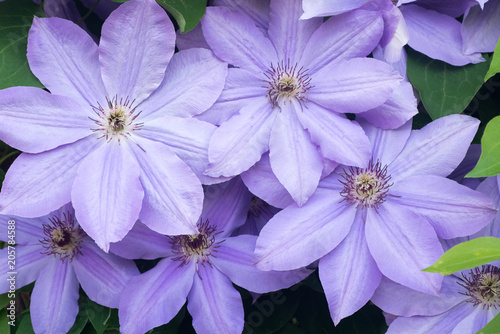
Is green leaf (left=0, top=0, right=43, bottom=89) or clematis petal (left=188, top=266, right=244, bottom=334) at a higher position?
green leaf (left=0, top=0, right=43, bottom=89)

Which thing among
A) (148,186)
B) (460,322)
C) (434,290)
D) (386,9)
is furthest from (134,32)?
(460,322)

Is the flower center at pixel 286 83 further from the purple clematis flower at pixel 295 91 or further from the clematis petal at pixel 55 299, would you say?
the clematis petal at pixel 55 299

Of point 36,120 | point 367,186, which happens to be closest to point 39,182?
point 36,120

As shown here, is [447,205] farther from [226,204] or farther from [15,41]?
[15,41]

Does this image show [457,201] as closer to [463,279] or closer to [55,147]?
[463,279]

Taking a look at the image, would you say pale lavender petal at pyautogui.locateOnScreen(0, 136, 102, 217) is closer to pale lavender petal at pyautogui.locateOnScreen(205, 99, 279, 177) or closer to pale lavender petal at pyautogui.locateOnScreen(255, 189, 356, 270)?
pale lavender petal at pyautogui.locateOnScreen(205, 99, 279, 177)

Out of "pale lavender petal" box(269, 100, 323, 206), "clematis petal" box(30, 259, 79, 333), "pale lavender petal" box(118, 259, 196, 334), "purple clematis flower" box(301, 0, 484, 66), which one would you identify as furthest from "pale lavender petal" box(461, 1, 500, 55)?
"clematis petal" box(30, 259, 79, 333)
